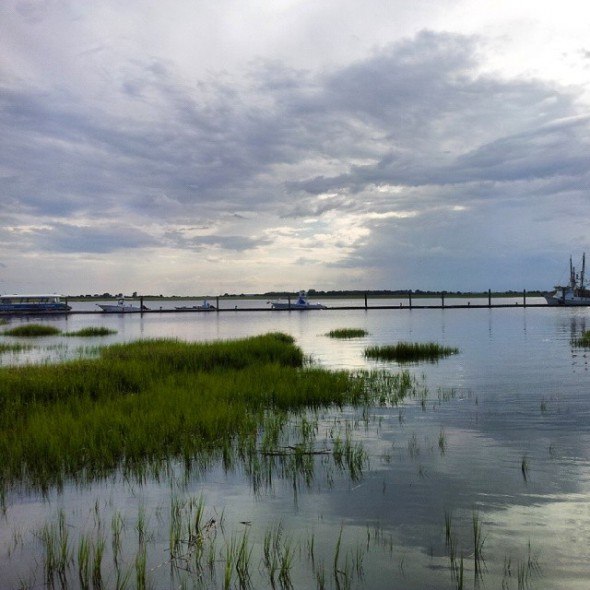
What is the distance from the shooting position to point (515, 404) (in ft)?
57.1

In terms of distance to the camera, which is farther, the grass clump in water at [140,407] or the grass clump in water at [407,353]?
the grass clump in water at [407,353]

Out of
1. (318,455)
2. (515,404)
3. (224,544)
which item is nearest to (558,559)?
(224,544)

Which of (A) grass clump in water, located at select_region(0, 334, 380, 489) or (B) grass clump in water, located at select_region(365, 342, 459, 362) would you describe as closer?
(A) grass clump in water, located at select_region(0, 334, 380, 489)

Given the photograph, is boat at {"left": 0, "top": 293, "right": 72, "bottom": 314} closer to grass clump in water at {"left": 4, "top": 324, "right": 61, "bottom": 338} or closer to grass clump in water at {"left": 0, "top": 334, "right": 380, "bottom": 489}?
grass clump in water at {"left": 4, "top": 324, "right": 61, "bottom": 338}

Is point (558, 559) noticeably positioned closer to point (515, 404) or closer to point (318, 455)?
point (318, 455)

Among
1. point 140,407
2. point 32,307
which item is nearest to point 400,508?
point 140,407

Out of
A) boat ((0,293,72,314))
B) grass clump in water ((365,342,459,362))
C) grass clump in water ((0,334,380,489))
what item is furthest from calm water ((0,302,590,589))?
boat ((0,293,72,314))

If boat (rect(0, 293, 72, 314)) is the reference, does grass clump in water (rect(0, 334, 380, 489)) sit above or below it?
below

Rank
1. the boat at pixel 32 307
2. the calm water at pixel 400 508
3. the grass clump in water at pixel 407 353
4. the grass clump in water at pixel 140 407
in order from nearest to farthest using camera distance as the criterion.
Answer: the calm water at pixel 400 508 < the grass clump in water at pixel 140 407 < the grass clump in water at pixel 407 353 < the boat at pixel 32 307

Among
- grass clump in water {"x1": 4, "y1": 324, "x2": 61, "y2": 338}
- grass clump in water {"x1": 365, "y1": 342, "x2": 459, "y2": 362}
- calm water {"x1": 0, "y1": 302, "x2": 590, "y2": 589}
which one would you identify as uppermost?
grass clump in water {"x1": 4, "y1": 324, "x2": 61, "y2": 338}

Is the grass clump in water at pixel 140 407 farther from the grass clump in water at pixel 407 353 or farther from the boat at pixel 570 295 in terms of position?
the boat at pixel 570 295

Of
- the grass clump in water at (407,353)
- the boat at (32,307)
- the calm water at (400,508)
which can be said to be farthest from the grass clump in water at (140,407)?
the boat at (32,307)

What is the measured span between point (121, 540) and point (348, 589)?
133 inches

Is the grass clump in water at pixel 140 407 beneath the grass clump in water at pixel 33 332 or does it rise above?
beneath
